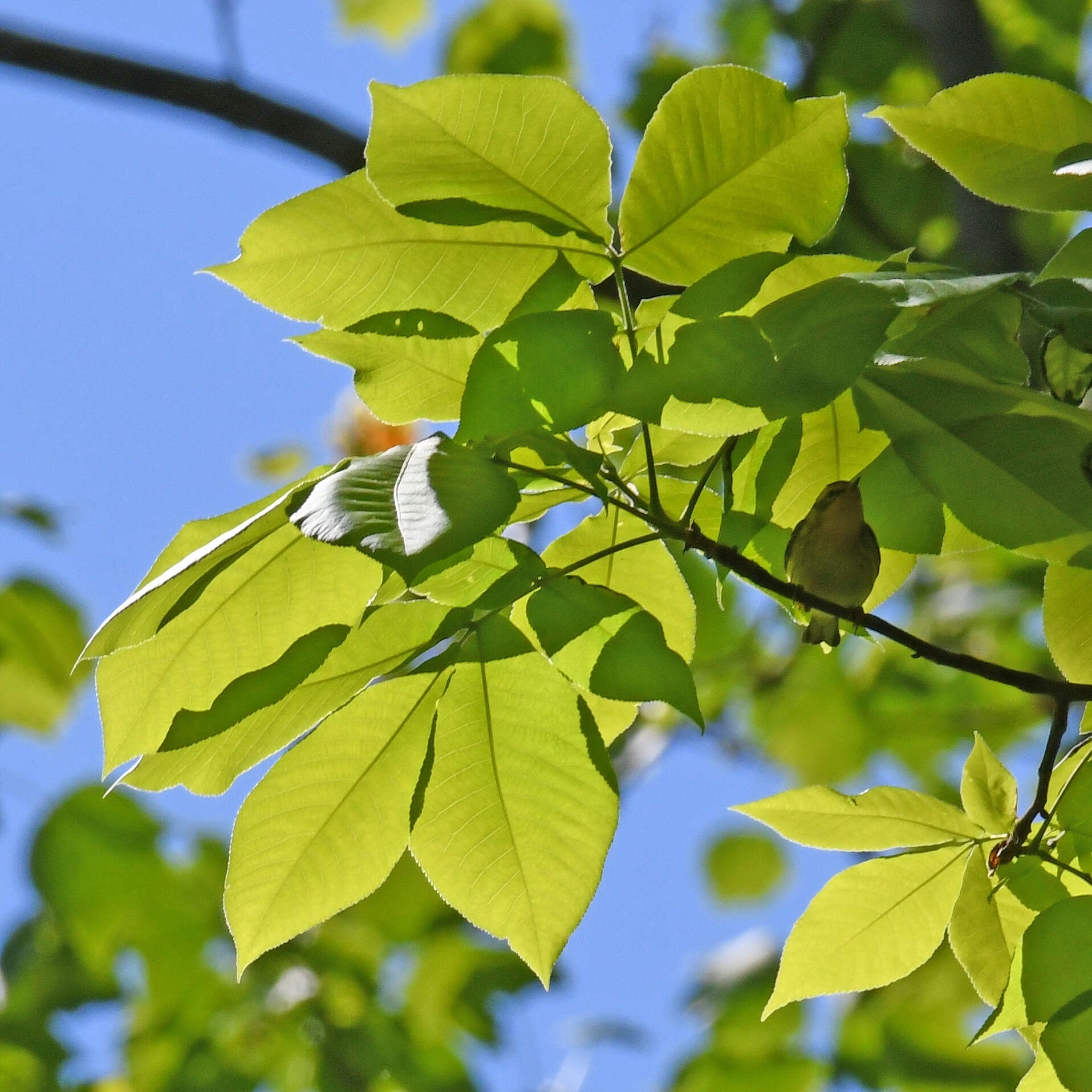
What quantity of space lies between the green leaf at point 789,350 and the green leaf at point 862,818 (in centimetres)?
23

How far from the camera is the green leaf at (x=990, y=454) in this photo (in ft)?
1.66

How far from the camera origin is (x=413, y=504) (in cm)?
40

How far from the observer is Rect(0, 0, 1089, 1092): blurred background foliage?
152cm

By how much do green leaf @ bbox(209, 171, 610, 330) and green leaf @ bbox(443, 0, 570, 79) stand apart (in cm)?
199

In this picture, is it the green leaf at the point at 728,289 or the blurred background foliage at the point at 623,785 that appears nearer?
the green leaf at the point at 728,289

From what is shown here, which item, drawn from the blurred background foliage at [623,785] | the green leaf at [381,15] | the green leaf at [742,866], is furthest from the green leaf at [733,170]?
the green leaf at [381,15]

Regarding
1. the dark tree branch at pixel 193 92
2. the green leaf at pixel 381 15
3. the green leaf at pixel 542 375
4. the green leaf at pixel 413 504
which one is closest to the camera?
the green leaf at pixel 413 504

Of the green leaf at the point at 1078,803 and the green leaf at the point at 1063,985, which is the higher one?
the green leaf at the point at 1078,803

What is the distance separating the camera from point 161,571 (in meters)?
0.56

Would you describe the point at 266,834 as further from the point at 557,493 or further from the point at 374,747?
the point at 557,493

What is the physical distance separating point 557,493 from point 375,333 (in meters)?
0.12

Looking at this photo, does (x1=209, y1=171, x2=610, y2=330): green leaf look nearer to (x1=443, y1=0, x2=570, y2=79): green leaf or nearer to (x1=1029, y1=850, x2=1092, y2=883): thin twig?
(x1=1029, y1=850, x2=1092, y2=883): thin twig

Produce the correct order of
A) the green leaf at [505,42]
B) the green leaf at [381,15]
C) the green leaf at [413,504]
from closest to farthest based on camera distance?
the green leaf at [413,504], the green leaf at [505,42], the green leaf at [381,15]

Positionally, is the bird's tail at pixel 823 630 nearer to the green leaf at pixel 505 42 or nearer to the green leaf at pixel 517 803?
the green leaf at pixel 517 803
